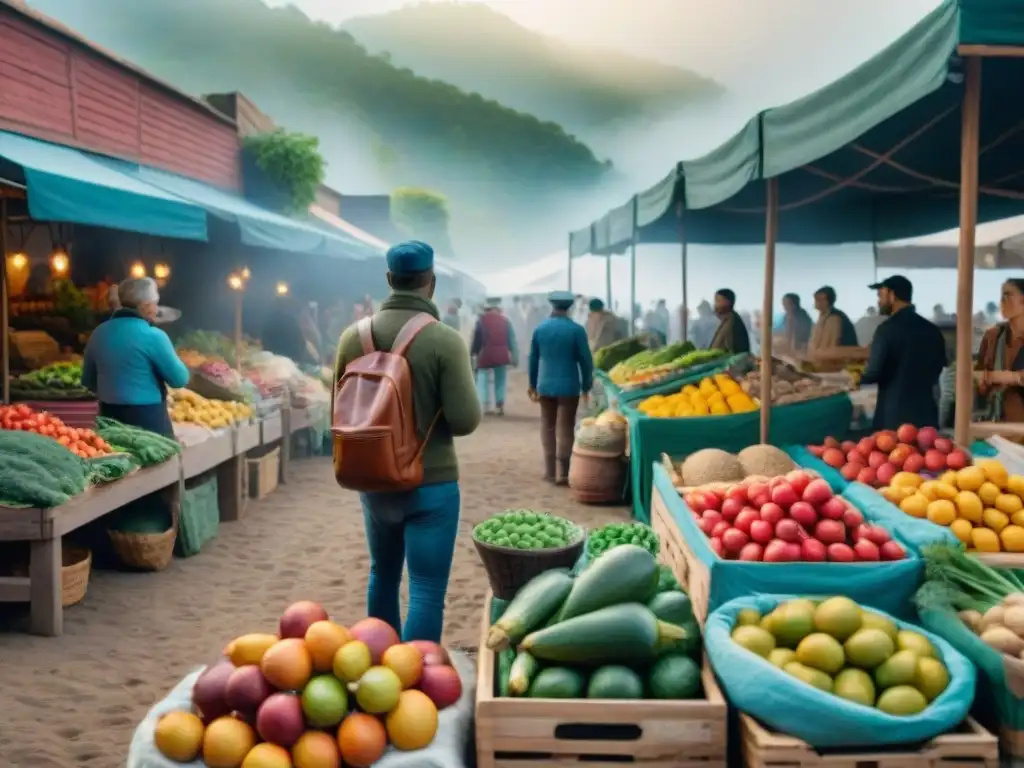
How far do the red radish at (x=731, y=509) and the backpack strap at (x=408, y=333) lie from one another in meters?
1.56

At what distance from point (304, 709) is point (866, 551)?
2207mm

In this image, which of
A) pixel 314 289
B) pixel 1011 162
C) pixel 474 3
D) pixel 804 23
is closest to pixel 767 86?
pixel 804 23

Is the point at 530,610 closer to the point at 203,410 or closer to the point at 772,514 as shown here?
the point at 772,514

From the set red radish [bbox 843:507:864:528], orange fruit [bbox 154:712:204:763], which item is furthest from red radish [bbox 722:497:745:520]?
orange fruit [bbox 154:712:204:763]

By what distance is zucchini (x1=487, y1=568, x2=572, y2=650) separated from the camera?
2.87 metres

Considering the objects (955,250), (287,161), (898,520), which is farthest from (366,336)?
(955,250)

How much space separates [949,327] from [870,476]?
834 centimetres

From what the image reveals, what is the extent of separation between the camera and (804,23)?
354 feet

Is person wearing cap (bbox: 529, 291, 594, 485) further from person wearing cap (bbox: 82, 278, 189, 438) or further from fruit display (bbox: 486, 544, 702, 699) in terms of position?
fruit display (bbox: 486, 544, 702, 699)

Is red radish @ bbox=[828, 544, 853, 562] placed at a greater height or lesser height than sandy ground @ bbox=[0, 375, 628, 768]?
greater

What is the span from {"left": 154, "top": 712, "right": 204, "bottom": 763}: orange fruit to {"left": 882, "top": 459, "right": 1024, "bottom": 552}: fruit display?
3015 millimetres

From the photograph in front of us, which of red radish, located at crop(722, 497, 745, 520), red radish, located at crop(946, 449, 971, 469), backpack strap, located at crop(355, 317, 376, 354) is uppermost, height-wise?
backpack strap, located at crop(355, 317, 376, 354)

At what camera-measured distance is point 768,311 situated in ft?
21.3

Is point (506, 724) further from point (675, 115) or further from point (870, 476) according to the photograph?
point (675, 115)
